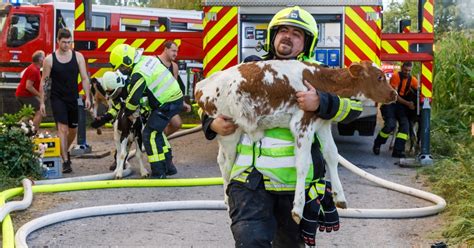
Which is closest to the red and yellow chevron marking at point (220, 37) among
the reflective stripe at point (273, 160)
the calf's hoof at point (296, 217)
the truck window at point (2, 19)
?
the reflective stripe at point (273, 160)

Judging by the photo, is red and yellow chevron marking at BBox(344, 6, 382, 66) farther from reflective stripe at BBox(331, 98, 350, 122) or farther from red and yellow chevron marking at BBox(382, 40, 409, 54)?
reflective stripe at BBox(331, 98, 350, 122)

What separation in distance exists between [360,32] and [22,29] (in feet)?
30.8

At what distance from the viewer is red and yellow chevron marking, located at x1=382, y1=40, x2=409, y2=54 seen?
29.5 ft

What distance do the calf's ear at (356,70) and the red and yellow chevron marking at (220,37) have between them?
534 centimetres

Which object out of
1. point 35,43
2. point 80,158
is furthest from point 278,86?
point 35,43

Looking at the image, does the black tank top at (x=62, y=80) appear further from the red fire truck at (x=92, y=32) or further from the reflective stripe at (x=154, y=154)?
the reflective stripe at (x=154, y=154)

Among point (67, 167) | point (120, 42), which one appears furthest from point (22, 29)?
point (67, 167)

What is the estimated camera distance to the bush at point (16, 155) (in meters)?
7.61

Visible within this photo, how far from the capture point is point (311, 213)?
3.33m

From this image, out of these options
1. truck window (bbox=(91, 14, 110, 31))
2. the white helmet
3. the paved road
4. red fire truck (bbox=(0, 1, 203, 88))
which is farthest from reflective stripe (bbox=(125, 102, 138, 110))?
truck window (bbox=(91, 14, 110, 31))

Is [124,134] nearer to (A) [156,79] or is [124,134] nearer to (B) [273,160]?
(A) [156,79]

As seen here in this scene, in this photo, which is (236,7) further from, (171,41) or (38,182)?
(38,182)

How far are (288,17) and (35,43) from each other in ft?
43.1

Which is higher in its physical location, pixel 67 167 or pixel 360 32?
pixel 360 32
